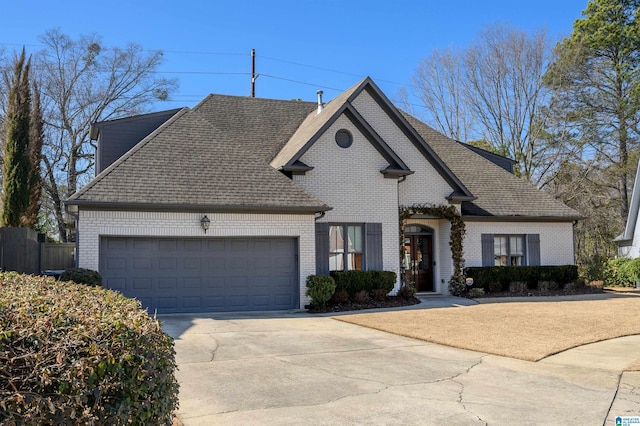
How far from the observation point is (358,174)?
18.6 metres

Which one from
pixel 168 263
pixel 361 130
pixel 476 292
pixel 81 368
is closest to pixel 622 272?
pixel 476 292

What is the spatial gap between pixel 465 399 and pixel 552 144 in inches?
1152

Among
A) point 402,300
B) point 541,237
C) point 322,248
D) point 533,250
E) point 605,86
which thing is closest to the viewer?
point 402,300

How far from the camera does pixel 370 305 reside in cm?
1664

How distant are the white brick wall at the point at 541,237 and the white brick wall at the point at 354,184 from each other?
3.55 m

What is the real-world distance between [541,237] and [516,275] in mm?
2338

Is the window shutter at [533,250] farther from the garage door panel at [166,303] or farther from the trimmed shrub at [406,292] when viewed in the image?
the garage door panel at [166,303]

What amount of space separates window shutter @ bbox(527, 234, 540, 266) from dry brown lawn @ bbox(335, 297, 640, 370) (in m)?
4.70

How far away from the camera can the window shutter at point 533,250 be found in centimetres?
2180

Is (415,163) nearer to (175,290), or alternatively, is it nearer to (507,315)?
(507,315)

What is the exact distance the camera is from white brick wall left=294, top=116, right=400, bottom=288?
18.3 meters

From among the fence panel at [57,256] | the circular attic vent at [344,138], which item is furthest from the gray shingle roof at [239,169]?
the fence panel at [57,256]

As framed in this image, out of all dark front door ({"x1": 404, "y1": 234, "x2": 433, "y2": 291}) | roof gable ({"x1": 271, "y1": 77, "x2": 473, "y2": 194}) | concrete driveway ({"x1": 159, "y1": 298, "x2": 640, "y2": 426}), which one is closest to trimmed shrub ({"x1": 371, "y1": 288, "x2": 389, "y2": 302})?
dark front door ({"x1": 404, "y1": 234, "x2": 433, "y2": 291})

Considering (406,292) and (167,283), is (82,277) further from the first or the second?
(406,292)
